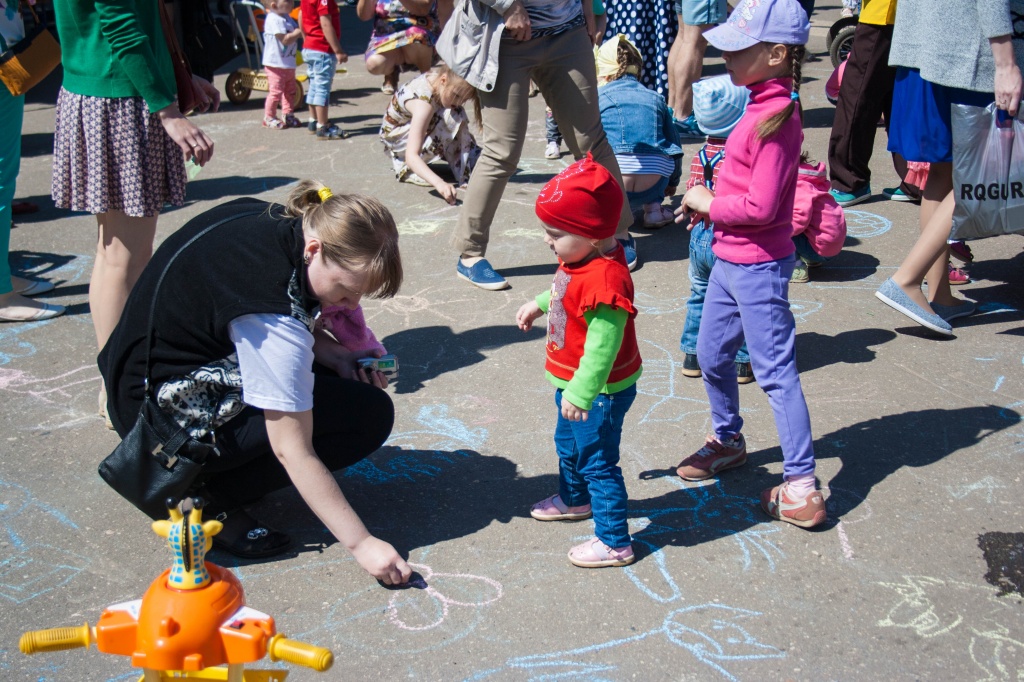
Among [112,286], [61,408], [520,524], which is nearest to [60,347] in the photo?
[61,408]

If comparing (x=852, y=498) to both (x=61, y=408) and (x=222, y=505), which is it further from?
(x=61, y=408)

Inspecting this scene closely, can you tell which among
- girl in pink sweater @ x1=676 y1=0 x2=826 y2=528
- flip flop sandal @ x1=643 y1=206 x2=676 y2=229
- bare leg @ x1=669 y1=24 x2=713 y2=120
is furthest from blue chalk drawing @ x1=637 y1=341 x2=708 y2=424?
bare leg @ x1=669 y1=24 x2=713 y2=120

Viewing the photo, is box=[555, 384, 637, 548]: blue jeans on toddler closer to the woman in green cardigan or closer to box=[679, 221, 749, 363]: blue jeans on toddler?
box=[679, 221, 749, 363]: blue jeans on toddler

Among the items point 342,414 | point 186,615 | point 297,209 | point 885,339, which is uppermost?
point 297,209

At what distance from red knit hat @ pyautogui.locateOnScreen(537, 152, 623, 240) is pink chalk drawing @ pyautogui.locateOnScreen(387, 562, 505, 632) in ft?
3.15

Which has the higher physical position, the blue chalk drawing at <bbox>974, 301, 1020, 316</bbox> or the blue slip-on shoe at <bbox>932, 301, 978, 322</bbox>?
the blue slip-on shoe at <bbox>932, 301, 978, 322</bbox>

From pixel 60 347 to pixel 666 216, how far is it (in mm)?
3074

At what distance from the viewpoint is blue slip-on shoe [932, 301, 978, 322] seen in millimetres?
4055

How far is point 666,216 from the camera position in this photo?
5.27 meters

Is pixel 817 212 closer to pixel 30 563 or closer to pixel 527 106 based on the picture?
pixel 527 106

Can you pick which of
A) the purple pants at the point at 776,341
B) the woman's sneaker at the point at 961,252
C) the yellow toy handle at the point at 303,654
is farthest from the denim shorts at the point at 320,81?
the yellow toy handle at the point at 303,654

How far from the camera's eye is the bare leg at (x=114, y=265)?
131 inches

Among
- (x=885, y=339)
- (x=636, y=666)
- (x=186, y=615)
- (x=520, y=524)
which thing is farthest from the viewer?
(x=885, y=339)

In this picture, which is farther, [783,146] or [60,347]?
[60,347]
